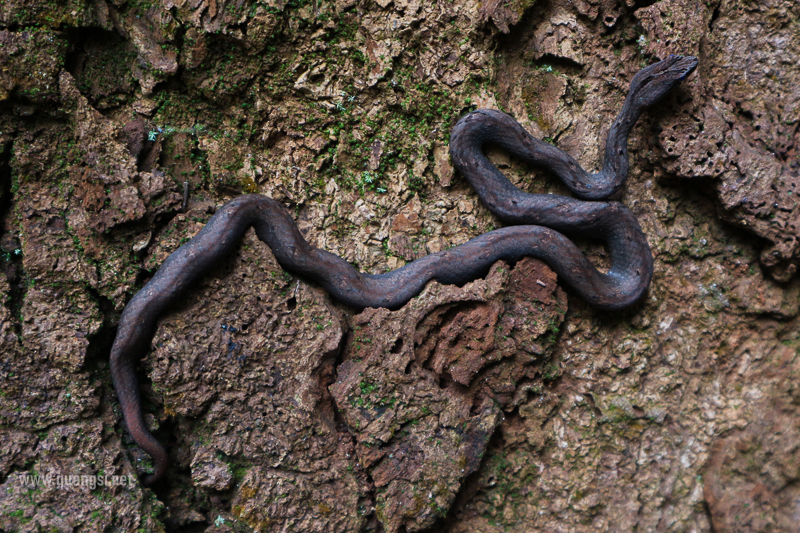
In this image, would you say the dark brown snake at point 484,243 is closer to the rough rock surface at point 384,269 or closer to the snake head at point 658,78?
the snake head at point 658,78

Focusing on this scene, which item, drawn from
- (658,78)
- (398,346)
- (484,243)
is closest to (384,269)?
(398,346)

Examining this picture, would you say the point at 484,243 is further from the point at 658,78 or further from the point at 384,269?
the point at 658,78

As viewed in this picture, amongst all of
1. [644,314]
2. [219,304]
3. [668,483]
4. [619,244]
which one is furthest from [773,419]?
[219,304]

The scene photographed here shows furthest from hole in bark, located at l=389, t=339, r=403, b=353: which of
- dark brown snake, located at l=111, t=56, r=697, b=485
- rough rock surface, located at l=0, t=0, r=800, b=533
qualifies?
dark brown snake, located at l=111, t=56, r=697, b=485

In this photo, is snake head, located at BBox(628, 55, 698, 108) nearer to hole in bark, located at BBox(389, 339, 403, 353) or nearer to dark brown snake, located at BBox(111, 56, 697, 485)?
dark brown snake, located at BBox(111, 56, 697, 485)

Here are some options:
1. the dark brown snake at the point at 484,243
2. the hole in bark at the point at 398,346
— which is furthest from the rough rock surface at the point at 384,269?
the dark brown snake at the point at 484,243

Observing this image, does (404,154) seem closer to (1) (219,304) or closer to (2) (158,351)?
(1) (219,304)
